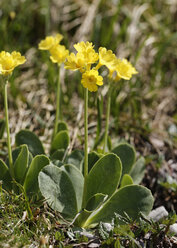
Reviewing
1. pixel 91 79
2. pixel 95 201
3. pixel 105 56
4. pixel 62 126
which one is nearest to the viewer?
pixel 91 79

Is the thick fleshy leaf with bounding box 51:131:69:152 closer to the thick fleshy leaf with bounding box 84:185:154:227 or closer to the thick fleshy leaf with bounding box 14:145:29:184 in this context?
the thick fleshy leaf with bounding box 14:145:29:184

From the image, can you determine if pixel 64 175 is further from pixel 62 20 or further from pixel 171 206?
pixel 62 20

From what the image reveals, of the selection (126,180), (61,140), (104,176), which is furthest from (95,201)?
(61,140)

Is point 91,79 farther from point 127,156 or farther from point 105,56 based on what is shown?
point 127,156

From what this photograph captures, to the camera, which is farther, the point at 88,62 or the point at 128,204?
the point at 128,204

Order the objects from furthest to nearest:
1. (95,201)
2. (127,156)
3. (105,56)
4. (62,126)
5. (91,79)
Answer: (62,126) → (127,156) → (95,201) → (105,56) → (91,79)

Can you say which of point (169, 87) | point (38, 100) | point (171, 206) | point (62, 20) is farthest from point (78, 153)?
point (62, 20)

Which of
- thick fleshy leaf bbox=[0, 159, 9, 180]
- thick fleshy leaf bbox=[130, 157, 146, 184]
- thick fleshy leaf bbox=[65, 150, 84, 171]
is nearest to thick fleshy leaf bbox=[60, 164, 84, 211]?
thick fleshy leaf bbox=[65, 150, 84, 171]
